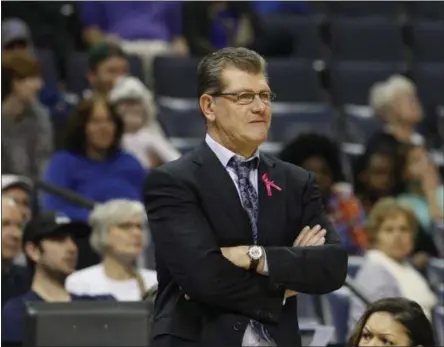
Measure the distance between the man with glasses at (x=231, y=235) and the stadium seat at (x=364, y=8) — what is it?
7.42 meters

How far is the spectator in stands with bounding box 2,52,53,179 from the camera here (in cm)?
786

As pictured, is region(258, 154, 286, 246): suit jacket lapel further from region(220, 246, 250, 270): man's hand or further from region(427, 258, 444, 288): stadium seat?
region(427, 258, 444, 288): stadium seat

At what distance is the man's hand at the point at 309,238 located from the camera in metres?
3.88

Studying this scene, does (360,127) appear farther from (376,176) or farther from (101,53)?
(101,53)

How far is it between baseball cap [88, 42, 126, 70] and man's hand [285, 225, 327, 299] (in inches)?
194

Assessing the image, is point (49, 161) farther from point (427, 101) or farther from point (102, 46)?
point (427, 101)

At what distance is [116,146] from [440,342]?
2092 mm

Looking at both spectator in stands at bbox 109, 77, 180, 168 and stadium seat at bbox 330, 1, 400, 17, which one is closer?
spectator in stands at bbox 109, 77, 180, 168

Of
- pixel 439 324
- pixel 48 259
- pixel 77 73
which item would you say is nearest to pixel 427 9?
pixel 77 73

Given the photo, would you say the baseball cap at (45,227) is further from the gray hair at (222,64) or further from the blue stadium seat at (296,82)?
the blue stadium seat at (296,82)

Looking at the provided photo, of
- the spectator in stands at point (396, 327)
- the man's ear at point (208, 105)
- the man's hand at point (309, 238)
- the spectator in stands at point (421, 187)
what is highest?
the man's ear at point (208, 105)

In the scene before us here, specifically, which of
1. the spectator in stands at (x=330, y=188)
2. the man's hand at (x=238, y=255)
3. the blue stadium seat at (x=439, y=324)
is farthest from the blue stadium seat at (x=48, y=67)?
the man's hand at (x=238, y=255)

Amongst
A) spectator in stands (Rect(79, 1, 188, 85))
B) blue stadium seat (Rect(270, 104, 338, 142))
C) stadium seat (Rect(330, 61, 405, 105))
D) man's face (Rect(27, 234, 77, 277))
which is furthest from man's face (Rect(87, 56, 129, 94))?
man's face (Rect(27, 234, 77, 277))

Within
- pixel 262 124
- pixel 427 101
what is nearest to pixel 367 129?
pixel 427 101
